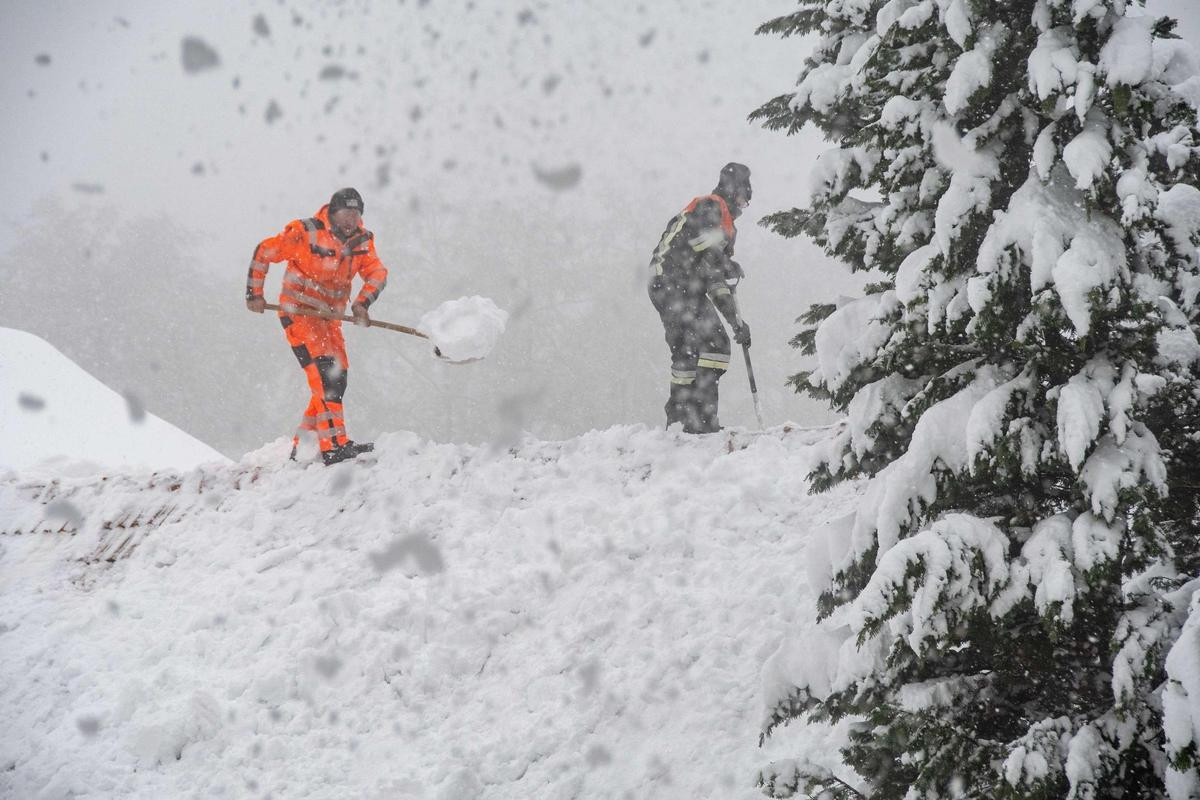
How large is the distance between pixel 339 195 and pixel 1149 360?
6.24 metres

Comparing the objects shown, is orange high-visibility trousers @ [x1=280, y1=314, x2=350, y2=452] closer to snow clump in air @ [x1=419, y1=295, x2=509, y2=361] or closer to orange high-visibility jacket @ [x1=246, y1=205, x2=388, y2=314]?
orange high-visibility jacket @ [x1=246, y1=205, x2=388, y2=314]

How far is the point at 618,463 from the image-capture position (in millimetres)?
6227

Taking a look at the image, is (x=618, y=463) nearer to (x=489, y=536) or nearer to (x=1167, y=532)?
(x=489, y=536)

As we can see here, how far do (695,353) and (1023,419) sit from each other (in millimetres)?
4759

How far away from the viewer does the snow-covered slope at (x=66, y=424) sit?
9.41 meters

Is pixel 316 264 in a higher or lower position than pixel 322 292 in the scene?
higher

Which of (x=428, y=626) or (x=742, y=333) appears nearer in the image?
(x=428, y=626)

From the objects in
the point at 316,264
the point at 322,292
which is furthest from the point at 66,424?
the point at 316,264

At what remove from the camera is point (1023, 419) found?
→ 2.38 metres

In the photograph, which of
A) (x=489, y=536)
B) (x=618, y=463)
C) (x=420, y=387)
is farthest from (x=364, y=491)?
(x=420, y=387)

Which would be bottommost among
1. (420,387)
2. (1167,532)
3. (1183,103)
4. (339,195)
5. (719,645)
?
(1167,532)

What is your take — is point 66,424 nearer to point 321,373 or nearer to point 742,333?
point 321,373

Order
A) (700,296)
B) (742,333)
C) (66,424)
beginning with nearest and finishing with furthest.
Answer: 1. (742,333)
2. (700,296)
3. (66,424)

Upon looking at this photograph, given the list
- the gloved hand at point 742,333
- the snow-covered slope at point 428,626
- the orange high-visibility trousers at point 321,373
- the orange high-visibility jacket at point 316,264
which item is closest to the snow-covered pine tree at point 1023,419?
the snow-covered slope at point 428,626
